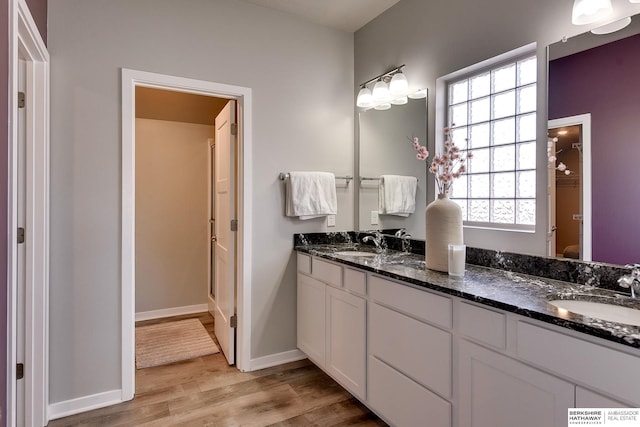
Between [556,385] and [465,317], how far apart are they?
14.1 inches

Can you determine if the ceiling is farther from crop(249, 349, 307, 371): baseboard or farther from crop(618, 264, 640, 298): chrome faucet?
crop(249, 349, 307, 371): baseboard

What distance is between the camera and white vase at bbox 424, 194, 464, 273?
1838mm

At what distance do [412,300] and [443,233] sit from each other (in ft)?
1.37

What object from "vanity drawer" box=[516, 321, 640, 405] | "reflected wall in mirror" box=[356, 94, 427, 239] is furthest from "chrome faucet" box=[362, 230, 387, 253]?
"vanity drawer" box=[516, 321, 640, 405]

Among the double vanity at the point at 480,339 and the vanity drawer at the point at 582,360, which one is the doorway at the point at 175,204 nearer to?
the double vanity at the point at 480,339

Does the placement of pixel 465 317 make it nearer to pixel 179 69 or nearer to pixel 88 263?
pixel 88 263

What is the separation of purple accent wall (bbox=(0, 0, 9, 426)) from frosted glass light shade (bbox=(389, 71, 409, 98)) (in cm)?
208

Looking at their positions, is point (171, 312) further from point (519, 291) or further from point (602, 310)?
point (602, 310)

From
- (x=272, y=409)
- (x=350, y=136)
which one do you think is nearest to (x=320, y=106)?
(x=350, y=136)

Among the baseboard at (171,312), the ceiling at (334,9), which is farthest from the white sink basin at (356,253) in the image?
the baseboard at (171,312)

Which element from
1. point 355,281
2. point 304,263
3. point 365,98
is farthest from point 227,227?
point 365,98

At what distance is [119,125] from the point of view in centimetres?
222

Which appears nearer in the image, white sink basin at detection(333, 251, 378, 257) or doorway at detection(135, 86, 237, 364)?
white sink basin at detection(333, 251, 378, 257)

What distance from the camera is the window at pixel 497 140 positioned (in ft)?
6.01
